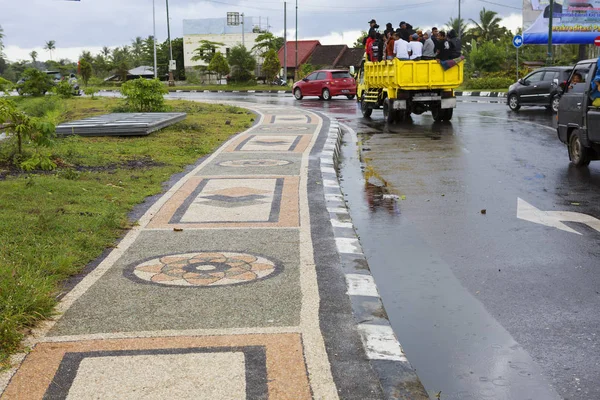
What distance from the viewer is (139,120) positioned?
55.5 feet

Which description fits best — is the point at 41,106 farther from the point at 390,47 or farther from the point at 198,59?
the point at 198,59

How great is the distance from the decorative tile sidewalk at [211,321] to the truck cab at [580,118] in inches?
203

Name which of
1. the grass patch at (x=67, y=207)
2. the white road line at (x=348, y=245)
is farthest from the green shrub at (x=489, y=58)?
the white road line at (x=348, y=245)

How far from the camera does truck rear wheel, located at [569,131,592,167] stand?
12055 millimetres

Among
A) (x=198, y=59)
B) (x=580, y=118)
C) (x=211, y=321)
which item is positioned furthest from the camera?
(x=198, y=59)

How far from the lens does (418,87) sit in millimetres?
20953

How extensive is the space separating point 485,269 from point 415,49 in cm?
1554

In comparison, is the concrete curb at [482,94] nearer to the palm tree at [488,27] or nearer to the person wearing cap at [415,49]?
the person wearing cap at [415,49]

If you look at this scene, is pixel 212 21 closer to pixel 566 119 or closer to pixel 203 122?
pixel 203 122

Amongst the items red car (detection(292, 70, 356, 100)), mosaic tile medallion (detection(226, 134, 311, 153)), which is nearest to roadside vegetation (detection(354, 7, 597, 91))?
red car (detection(292, 70, 356, 100))

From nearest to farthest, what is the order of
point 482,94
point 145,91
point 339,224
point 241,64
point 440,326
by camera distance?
point 440,326
point 339,224
point 145,91
point 482,94
point 241,64

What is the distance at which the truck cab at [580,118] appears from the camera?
11.4 metres

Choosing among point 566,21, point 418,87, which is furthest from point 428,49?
point 566,21

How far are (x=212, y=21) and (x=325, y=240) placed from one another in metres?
79.7
